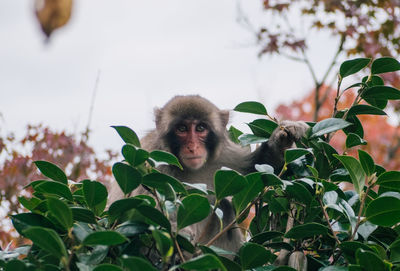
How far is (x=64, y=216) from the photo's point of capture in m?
1.87

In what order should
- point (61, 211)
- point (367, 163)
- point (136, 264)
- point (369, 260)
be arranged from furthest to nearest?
1. point (367, 163)
2. point (369, 260)
3. point (61, 211)
4. point (136, 264)

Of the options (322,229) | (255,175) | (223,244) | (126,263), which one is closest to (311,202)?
(322,229)

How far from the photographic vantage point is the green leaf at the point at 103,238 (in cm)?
182

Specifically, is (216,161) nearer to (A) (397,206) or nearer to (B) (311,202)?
(B) (311,202)

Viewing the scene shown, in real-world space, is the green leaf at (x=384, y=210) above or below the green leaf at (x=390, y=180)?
below

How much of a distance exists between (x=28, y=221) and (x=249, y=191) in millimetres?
1006

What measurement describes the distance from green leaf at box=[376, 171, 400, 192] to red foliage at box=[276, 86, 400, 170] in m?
9.93

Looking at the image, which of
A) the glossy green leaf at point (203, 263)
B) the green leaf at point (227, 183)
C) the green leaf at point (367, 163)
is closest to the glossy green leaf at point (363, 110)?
the green leaf at point (367, 163)

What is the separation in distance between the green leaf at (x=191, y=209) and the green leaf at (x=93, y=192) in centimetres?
40

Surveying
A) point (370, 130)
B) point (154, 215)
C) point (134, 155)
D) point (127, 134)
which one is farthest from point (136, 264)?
point (370, 130)

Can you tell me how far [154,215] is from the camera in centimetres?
204

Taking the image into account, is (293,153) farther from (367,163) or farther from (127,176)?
(127,176)

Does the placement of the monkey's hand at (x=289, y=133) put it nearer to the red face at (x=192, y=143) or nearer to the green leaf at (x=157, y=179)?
the red face at (x=192, y=143)

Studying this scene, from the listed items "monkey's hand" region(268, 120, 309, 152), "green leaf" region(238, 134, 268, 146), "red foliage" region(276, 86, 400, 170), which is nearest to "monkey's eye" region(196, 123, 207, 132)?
"monkey's hand" region(268, 120, 309, 152)
